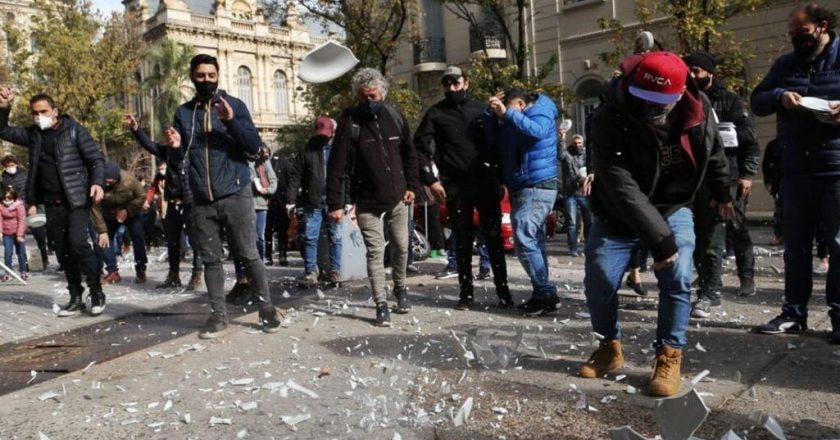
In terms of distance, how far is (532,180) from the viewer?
554 cm

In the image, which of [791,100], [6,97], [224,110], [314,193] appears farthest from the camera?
[314,193]

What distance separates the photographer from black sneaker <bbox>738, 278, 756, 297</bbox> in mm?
5984

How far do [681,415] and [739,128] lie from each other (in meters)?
3.32

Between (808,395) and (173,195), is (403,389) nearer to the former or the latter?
(808,395)

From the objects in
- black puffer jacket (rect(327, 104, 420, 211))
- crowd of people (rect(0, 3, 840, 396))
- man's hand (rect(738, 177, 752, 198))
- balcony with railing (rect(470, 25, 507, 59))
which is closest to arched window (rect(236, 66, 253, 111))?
balcony with railing (rect(470, 25, 507, 59))

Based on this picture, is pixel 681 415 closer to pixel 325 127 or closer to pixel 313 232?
pixel 313 232

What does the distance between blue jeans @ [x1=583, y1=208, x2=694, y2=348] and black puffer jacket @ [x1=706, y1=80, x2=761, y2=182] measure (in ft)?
6.41

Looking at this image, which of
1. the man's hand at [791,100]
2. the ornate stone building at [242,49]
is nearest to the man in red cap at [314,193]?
the man's hand at [791,100]

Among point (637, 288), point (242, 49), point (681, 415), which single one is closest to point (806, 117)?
point (637, 288)

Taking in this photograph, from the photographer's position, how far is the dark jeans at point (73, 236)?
6.34 m

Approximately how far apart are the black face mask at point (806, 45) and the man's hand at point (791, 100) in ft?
0.97

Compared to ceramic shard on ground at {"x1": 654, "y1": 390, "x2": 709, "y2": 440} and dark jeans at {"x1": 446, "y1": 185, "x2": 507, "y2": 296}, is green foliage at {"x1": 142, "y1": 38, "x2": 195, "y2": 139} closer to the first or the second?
dark jeans at {"x1": 446, "y1": 185, "x2": 507, "y2": 296}

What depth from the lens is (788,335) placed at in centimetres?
450

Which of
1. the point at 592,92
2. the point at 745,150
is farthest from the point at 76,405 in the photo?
the point at 592,92
